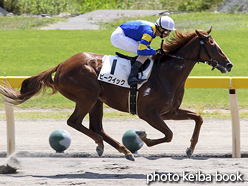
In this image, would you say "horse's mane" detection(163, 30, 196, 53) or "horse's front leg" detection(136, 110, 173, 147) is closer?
"horse's front leg" detection(136, 110, 173, 147)

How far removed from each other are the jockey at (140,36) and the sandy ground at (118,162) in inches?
40.3

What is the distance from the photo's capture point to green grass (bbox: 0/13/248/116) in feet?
33.0

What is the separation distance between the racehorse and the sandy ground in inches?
9.7

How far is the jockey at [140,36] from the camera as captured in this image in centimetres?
495

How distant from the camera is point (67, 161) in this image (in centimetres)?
519

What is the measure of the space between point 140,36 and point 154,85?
2.02ft

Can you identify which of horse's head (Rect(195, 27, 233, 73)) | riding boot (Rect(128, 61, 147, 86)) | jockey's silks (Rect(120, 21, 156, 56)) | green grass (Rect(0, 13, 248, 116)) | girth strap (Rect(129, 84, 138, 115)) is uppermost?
jockey's silks (Rect(120, 21, 156, 56))

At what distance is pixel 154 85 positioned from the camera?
16.6ft

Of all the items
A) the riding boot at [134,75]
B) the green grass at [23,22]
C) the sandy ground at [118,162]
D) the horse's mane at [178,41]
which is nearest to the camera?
the sandy ground at [118,162]

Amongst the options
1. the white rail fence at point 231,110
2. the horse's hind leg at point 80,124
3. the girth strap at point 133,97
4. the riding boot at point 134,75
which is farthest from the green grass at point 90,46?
the riding boot at point 134,75

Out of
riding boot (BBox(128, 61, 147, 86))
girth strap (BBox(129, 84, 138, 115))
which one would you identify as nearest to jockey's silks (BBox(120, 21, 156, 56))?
A: riding boot (BBox(128, 61, 147, 86))

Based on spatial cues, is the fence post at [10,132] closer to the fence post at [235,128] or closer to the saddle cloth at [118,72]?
the saddle cloth at [118,72]

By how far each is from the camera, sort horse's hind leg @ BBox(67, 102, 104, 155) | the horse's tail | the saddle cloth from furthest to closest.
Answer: the horse's tail
horse's hind leg @ BBox(67, 102, 104, 155)
the saddle cloth

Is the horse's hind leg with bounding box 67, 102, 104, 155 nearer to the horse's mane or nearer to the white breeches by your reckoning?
the white breeches
